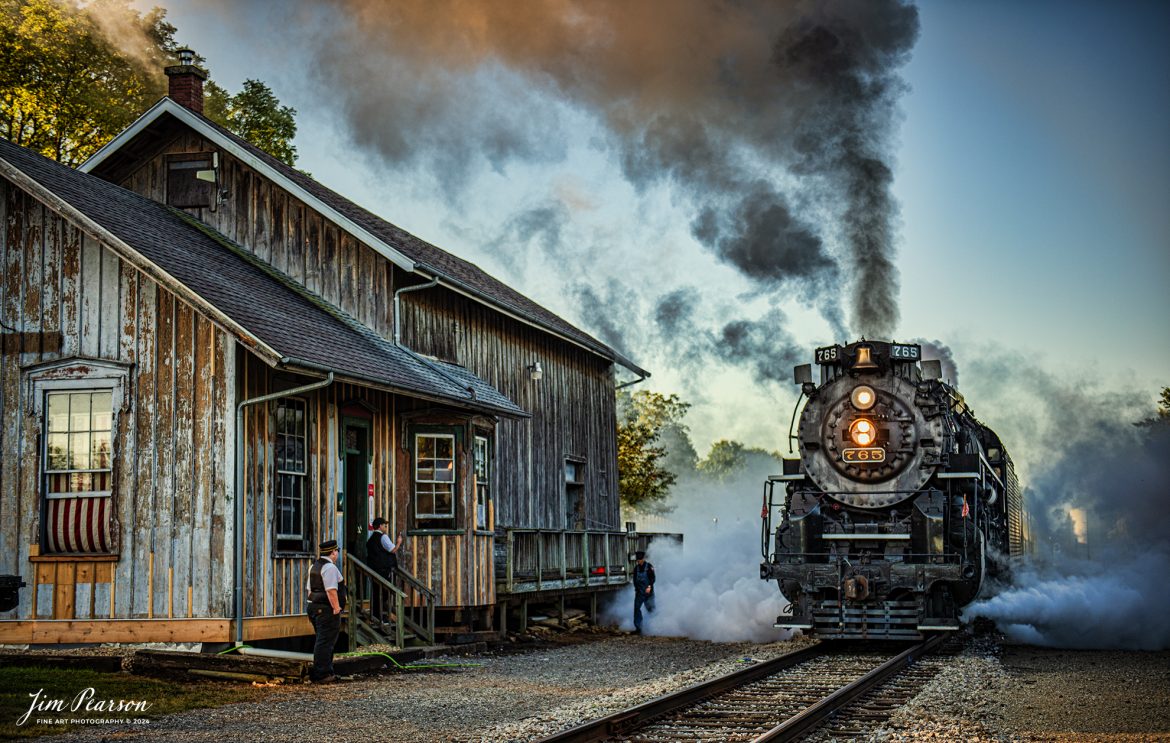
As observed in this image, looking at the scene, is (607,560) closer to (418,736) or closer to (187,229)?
(187,229)

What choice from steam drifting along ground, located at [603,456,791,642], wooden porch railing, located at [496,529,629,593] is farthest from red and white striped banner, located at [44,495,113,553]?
steam drifting along ground, located at [603,456,791,642]

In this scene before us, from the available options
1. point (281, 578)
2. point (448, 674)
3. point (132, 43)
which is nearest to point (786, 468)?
point (448, 674)

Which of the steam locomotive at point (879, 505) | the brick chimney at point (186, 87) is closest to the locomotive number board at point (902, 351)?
the steam locomotive at point (879, 505)

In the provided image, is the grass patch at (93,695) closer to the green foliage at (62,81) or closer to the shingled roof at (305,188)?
the shingled roof at (305,188)

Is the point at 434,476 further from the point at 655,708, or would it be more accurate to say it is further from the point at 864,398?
the point at 655,708

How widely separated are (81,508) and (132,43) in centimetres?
2267

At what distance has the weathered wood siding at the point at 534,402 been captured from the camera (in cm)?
2019

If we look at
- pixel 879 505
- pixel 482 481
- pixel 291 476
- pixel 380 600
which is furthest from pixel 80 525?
pixel 879 505

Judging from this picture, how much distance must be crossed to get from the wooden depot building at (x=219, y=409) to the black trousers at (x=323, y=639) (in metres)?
1.20

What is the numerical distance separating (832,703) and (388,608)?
765 centimetres

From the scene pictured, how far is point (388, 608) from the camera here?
16.7 metres

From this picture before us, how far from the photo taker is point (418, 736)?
957 cm

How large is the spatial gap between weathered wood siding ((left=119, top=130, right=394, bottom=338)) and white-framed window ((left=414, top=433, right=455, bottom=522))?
6.18ft

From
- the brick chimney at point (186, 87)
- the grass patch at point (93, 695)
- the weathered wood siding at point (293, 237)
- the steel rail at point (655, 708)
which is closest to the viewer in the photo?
the steel rail at point (655, 708)
